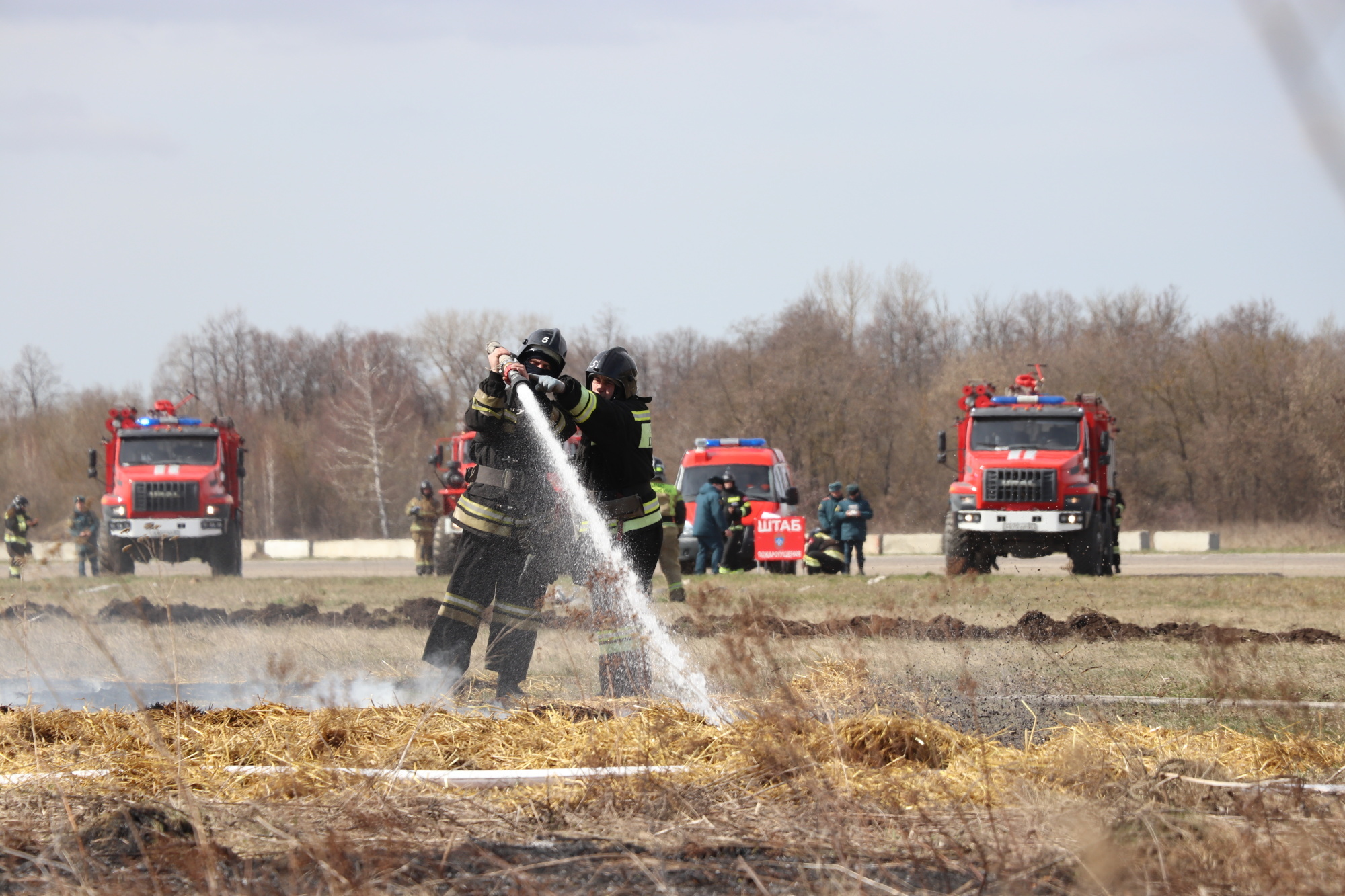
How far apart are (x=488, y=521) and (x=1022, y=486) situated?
44.0 ft

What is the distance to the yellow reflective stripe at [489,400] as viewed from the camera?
576 centimetres

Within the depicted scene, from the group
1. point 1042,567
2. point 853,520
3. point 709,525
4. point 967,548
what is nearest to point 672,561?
point 709,525

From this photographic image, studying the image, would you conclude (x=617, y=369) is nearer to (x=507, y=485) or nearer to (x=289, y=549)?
(x=507, y=485)

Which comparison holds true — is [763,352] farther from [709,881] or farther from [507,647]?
[709,881]

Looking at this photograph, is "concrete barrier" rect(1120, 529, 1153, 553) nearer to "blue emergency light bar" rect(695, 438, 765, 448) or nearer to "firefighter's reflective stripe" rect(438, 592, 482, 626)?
"blue emergency light bar" rect(695, 438, 765, 448)

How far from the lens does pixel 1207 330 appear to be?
44.4 m

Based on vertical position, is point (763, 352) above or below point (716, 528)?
above

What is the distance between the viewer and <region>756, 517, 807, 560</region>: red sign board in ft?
63.2

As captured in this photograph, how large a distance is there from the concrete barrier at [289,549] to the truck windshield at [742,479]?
16.5 m

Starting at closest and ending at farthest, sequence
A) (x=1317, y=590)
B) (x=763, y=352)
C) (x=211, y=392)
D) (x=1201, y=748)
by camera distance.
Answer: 1. (x=1201, y=748)
2. (x=1317, y=590)
3. (x=763, y=352)
4. (x=211, y=392)

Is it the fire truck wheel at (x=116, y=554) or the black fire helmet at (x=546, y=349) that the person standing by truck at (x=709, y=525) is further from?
the black fire helmet at (x=546, y=349)

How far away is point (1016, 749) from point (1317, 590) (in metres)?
10.8

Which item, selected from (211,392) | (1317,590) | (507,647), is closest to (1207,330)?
(1317,590)

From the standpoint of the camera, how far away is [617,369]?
6.22 meters
